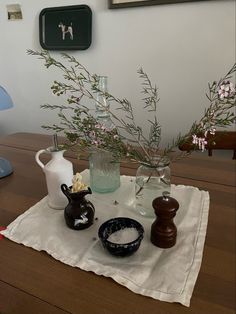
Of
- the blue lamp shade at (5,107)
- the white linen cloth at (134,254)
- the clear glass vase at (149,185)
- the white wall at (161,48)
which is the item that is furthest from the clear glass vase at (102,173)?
the white wall at (161,48)

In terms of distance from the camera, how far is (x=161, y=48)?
4.93 ft

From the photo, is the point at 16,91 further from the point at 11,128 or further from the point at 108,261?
the point at 108,261

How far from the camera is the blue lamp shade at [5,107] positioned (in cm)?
98

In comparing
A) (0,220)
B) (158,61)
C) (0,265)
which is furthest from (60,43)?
(0,265)

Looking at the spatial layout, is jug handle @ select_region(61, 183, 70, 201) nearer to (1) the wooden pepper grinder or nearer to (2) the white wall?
(1) the wooden pepper grinder

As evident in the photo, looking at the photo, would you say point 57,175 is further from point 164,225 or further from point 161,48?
point 161,48

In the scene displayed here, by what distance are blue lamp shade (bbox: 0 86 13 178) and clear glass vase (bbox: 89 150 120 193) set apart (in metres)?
0.37

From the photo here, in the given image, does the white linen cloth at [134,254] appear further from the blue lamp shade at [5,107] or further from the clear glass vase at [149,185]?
the blue lamp shade at [5,107]

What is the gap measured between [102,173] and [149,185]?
0.61 feet

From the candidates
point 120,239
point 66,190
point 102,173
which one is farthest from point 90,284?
point 102,173

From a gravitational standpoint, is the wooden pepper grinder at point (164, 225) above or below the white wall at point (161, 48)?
below

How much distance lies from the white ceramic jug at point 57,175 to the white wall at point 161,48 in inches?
38.3

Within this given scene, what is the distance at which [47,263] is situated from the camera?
62cm

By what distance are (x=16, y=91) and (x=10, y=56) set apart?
0.25 m
